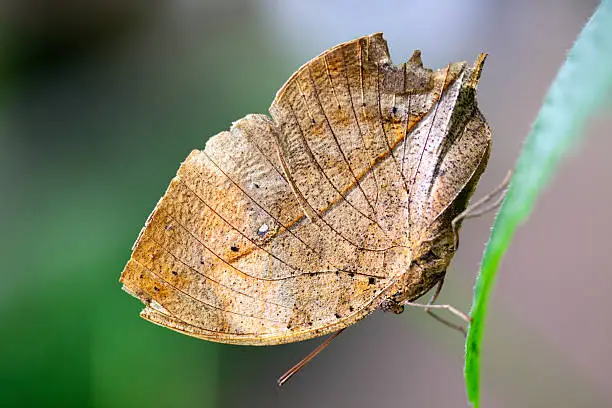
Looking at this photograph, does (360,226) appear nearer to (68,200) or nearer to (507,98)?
(68,200)

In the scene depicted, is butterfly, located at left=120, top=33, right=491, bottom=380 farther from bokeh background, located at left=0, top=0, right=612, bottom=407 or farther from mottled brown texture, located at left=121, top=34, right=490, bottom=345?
bokeh background, located at left=0, top=0, right=612, bottom=407

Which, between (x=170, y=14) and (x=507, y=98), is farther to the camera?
(x=170, y=14)

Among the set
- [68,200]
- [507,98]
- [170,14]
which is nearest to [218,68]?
[170,14]

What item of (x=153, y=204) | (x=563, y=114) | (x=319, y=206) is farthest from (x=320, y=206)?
(x=153, y=204)

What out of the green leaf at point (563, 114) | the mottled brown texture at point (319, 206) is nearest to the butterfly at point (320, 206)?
the mottled brown texture at point (319, 206)

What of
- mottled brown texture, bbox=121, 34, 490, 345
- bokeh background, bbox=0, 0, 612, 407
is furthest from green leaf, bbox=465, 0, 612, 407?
bokeh background, bbox=0, 0, 612, 407

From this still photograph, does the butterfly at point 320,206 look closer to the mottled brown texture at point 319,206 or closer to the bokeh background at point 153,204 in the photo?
the mottled brown texture at point 319,206

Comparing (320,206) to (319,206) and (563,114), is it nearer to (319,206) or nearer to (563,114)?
(319,206)
